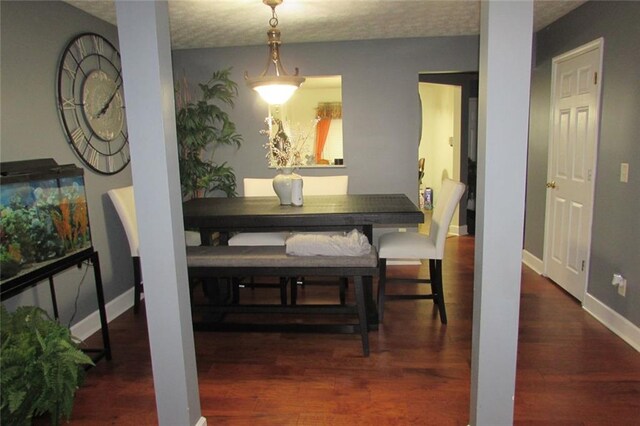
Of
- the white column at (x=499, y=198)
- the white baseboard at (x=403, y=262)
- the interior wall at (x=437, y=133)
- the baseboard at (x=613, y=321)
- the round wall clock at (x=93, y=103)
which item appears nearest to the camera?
the white column at (x=499, y=198)

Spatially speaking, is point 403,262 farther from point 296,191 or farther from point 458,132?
point 458,132

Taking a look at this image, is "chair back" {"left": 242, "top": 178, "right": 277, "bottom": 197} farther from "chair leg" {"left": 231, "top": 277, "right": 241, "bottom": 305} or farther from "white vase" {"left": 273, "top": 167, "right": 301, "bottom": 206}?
"chair leg" {"left": 231, "top": 277, "right": 241, "bottom": 305}

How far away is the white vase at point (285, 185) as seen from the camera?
3430 millimetres

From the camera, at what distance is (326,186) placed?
13.8 feet

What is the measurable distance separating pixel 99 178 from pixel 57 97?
2.30ft

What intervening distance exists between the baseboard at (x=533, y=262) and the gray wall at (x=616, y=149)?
0.90m

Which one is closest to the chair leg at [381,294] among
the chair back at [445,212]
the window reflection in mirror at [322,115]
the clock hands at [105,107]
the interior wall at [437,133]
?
the chair back at [445,212]

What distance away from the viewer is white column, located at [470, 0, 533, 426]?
1.64 m

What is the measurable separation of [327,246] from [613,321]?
2040mm

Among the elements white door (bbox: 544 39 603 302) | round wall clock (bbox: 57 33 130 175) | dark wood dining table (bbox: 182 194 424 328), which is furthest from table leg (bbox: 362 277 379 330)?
round wall clock (bbox: 57 33 130 175)

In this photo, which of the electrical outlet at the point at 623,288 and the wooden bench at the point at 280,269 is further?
the electrical outlet at the point at 623,288

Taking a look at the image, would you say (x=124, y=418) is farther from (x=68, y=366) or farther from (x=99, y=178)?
(x=99, y=178)

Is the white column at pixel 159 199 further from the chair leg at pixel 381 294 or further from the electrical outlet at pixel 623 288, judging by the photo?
the electrical outlet at pixel 623 288

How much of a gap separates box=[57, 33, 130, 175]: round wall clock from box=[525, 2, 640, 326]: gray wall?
366 centimetres
